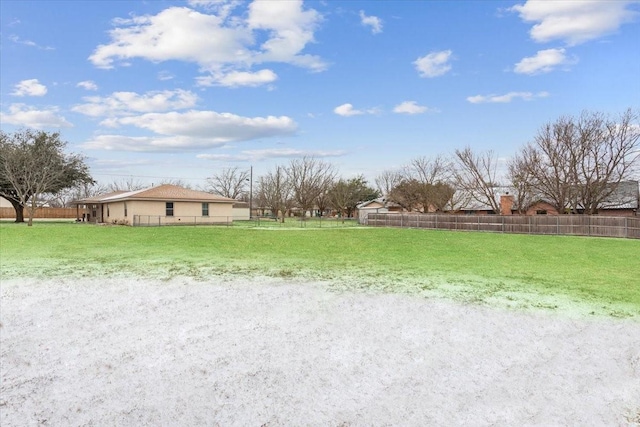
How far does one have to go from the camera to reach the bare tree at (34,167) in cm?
3312

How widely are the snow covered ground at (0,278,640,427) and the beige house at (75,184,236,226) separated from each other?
2721 centimetres

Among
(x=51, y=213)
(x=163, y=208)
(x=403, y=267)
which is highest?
(x=163, y=208)

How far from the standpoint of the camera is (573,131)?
29422mm

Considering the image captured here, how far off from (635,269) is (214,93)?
20.0m

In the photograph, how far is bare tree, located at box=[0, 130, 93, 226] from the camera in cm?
3312

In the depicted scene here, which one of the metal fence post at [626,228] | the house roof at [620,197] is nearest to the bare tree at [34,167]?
the house roof at [620,197]

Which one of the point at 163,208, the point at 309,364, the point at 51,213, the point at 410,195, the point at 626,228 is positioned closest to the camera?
the point at 309,364

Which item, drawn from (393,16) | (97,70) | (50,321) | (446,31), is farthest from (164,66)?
(50,321)

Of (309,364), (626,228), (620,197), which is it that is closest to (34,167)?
(309,364)

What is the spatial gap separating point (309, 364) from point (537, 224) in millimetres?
24693

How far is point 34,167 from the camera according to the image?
34000 mm

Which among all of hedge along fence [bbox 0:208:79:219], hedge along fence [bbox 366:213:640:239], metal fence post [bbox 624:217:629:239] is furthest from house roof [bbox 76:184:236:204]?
metal fence post [bbox 624:217:629:239]

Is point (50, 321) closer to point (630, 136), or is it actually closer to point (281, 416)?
point (281, 416)

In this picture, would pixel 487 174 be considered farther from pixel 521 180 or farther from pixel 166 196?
pixel 166 196
